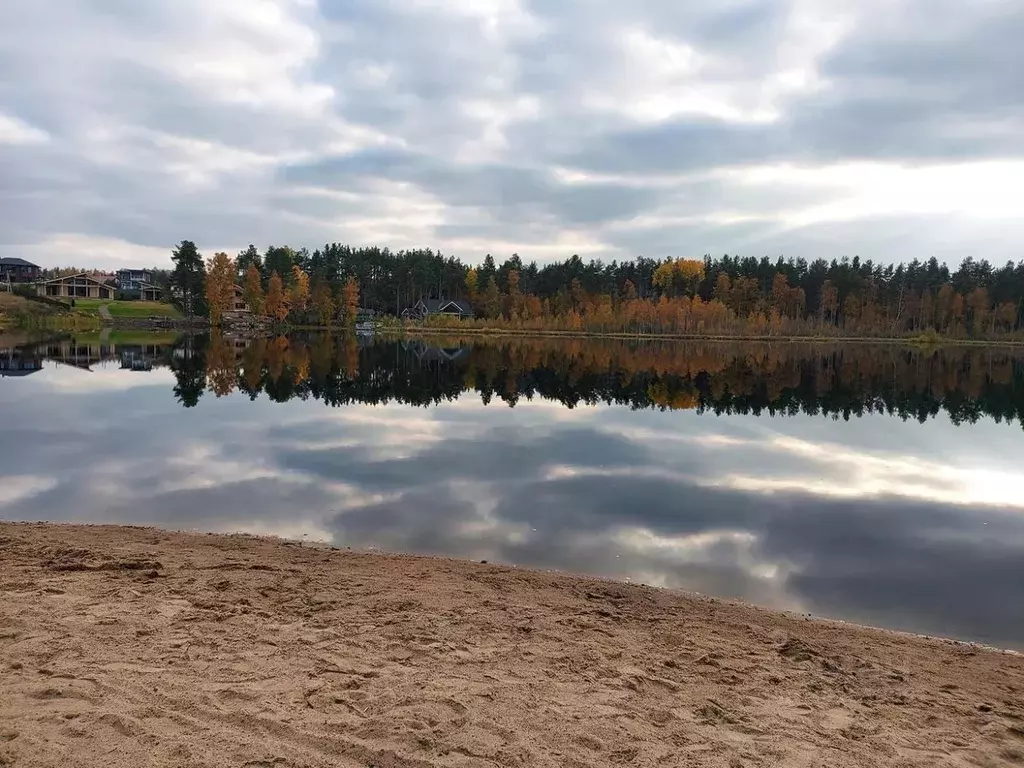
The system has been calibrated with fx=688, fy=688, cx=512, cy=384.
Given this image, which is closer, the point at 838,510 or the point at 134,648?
the point at 134,648

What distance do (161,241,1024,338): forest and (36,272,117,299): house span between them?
21.6m

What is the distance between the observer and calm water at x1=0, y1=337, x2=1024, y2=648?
9.41 m

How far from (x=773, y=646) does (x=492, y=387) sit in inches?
969

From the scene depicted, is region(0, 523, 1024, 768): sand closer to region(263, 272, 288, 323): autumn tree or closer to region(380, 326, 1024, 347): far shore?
region(380, 326, 1024, 347): far shore

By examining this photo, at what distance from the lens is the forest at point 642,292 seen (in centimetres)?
10131

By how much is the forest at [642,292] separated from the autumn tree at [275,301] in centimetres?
18

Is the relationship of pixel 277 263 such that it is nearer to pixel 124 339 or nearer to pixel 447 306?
pixel 447 306

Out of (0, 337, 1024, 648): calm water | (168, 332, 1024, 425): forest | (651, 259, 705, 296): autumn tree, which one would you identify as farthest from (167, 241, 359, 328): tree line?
(0, 337, 1024, 648): calm water

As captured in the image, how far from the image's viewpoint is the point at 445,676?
516cm

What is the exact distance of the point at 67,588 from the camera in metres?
6.60

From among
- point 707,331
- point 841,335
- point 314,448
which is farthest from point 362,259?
point 314,448

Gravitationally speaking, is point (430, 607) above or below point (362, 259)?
below

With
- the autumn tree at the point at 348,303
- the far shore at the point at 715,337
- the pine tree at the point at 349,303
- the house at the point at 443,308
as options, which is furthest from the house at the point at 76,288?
the house at the point at 443,308

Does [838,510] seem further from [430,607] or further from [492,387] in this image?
[492,387]
